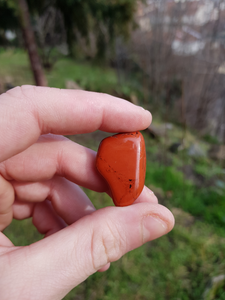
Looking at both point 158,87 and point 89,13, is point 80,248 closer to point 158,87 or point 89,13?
point 89,13

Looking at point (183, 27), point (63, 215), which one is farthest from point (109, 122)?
point (183, 27)

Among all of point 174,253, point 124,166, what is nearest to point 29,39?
point 124,166

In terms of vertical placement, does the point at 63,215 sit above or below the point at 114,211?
below

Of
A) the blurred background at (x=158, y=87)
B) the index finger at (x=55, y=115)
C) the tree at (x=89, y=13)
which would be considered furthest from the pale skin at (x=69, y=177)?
the tree at (x=89, y=13)

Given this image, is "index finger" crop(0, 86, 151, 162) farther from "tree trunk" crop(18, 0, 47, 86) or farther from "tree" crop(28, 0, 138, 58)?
"tree" crop(28, 0, 138, 58)

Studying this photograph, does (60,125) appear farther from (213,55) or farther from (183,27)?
(183,27)

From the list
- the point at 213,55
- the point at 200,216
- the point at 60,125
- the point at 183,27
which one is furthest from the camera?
the point at 183,27

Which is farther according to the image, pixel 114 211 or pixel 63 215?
pixel 63 215

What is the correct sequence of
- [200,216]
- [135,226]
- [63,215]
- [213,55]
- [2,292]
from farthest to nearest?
[213,55] < [200,216] < [63,215] < [135,226] < [2,292]

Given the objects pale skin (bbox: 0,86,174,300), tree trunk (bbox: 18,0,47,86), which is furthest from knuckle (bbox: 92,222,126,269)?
tree trunk (bbox: 18,0,47,86)
